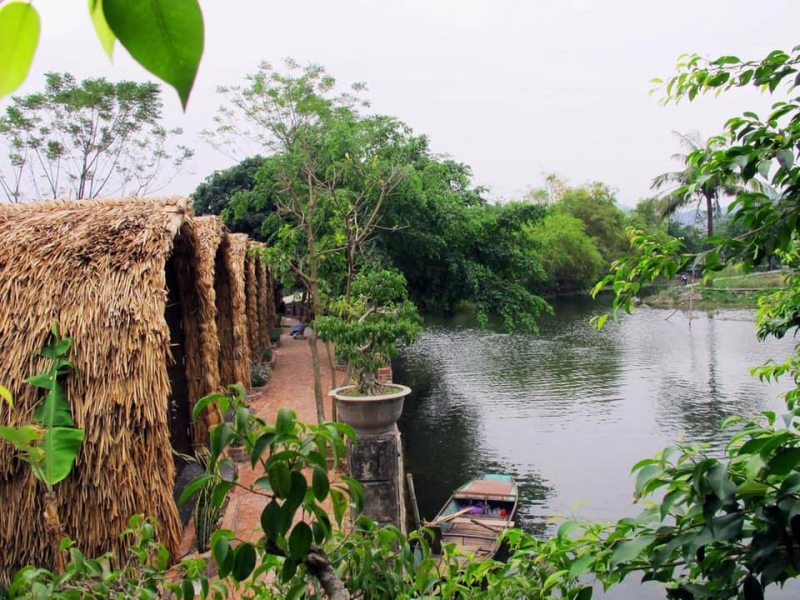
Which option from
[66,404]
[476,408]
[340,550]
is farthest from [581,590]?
[476,408]

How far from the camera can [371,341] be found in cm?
580

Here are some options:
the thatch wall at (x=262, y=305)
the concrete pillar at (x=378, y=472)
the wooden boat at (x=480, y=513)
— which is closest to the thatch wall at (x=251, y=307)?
the thatch wall at (x=262, y=305)

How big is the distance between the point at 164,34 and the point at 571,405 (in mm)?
13929

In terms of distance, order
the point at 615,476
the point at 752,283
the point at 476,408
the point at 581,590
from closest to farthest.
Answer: the point at 581,590
the point at 615,476
the point at 476,408
the point at 752,283

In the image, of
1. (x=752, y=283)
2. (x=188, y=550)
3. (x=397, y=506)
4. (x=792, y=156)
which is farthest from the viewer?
(x=752, y=283)

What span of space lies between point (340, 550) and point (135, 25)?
1.45 metres

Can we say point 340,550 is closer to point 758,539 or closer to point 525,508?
point 758,539

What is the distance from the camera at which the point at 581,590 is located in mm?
1052

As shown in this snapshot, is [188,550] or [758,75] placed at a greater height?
[758,75]

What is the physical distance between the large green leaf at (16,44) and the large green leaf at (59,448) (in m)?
3.23

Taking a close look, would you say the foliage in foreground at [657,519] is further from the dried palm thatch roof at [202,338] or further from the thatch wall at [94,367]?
the dried palm thatch roof at [202,338]

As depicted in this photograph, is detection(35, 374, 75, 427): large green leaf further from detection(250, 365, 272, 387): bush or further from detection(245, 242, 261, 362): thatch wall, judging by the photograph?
detection(245, 242, 261, 362): thatch wall

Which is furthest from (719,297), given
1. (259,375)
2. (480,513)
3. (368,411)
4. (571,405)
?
(368,411)

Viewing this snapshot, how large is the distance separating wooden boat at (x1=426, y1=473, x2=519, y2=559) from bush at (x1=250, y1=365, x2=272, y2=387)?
175 inches
